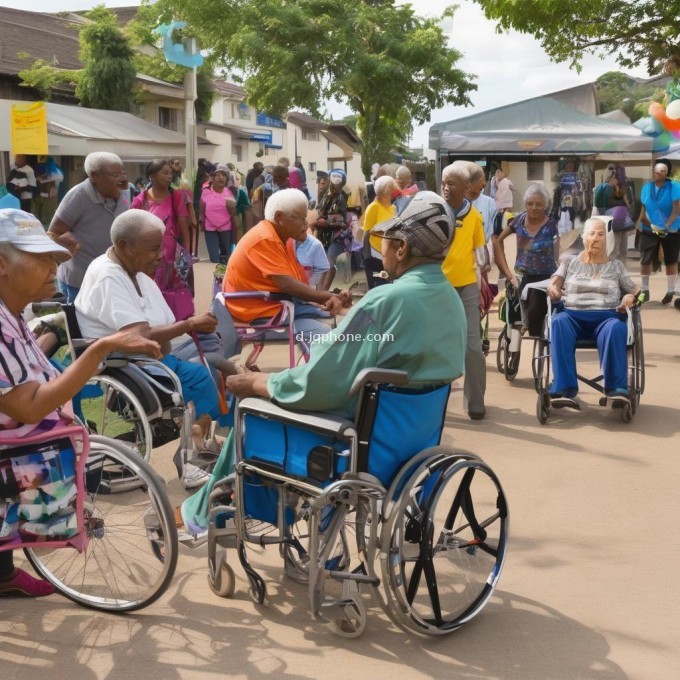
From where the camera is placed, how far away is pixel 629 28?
1527cm

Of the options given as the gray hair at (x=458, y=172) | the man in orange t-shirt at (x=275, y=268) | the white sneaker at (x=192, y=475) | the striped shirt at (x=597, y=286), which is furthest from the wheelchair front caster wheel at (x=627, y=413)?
the white sneaker at (x=192, y=475)

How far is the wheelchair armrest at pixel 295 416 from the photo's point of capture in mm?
3619

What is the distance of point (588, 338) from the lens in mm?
7438

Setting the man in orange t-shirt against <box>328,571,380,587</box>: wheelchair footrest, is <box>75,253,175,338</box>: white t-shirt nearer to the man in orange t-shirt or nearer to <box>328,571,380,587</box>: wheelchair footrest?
the man in orange t-shirt

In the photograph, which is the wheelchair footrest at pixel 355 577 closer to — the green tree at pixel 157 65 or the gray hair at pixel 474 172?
the gray hair at pixel 474 172

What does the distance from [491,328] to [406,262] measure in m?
7.67

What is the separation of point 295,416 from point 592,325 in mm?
4162

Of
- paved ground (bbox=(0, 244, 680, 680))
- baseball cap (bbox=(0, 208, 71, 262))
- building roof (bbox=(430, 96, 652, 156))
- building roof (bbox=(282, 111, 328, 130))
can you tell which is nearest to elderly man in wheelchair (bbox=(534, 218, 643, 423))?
paved ground (bbox=(0, 244, 680, 680))

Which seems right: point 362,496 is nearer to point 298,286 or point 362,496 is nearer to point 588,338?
point 298,286

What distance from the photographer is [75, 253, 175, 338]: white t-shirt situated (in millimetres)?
5203

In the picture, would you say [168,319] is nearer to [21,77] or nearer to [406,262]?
[406,262]

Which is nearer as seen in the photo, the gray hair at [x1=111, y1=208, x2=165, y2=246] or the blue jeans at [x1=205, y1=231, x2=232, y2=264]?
the gray hair at [x1=111, y1=208, x2=165, y2=246]

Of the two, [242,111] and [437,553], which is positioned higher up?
[242,111]

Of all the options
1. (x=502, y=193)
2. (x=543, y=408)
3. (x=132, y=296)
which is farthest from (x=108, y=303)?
(x=502, y=193)
